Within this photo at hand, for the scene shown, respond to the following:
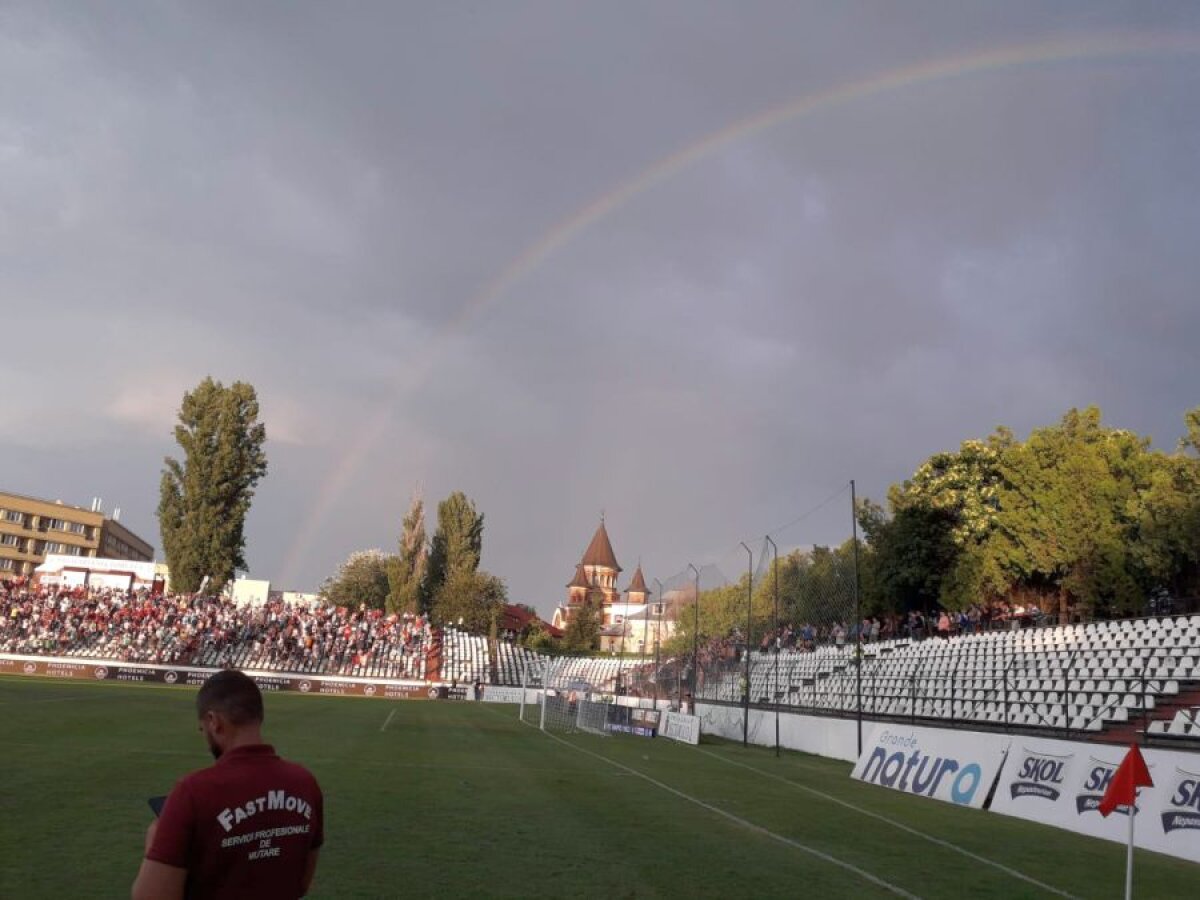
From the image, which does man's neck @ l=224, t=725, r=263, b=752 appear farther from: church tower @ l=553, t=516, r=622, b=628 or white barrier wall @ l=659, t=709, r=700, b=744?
church tower @ l=553, t=516, r=622, b=628

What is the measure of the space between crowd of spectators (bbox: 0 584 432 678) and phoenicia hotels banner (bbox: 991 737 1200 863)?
50272 millimetres

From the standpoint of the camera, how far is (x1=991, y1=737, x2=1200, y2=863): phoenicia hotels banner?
45.6 ft

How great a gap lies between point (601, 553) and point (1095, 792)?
178m

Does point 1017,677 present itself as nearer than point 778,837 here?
No

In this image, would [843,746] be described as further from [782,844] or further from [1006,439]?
[1006,439]

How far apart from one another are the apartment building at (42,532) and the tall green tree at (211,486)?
60.7 meters

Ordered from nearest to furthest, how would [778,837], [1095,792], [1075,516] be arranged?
1. [778,837]
2. [1095,792]
3. [1075,516]

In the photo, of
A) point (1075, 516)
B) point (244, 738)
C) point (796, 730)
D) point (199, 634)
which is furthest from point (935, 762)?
point (199, 634)

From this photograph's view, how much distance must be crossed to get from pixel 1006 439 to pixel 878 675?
952 inches

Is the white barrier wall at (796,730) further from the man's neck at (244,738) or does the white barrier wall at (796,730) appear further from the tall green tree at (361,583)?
the tall green tree at (361,583)

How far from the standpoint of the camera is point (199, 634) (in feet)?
196

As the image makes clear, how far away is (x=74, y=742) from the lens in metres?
18.3

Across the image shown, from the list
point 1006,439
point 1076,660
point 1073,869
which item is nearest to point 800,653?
point 1076,660

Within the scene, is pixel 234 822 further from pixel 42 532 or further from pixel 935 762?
pixel 42 532
